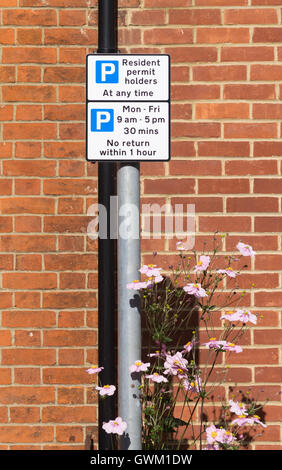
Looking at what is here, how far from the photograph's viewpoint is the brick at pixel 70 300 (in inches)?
121

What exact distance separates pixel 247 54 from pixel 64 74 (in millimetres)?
1054

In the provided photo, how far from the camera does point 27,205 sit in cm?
311

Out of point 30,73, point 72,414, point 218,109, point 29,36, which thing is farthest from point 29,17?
point 72,414

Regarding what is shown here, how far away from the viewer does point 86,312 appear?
121 inches

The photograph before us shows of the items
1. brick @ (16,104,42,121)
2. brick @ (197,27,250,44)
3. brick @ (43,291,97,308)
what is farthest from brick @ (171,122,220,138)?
brick @ (43,291,97,308)

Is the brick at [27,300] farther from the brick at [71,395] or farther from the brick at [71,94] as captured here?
the brick at [71,94]

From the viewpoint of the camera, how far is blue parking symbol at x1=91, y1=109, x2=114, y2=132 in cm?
227

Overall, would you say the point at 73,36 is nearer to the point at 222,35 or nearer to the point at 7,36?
the point at 7,36

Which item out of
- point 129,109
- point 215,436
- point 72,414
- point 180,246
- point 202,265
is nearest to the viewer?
point 129,109

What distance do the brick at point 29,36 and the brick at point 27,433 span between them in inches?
86.1

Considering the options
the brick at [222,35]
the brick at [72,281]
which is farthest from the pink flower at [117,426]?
the brick at [222,35]

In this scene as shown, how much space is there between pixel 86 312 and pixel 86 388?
42cm

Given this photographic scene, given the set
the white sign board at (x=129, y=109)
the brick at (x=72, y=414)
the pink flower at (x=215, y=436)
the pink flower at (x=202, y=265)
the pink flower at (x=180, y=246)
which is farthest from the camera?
the brick at (x=72, y=414)
